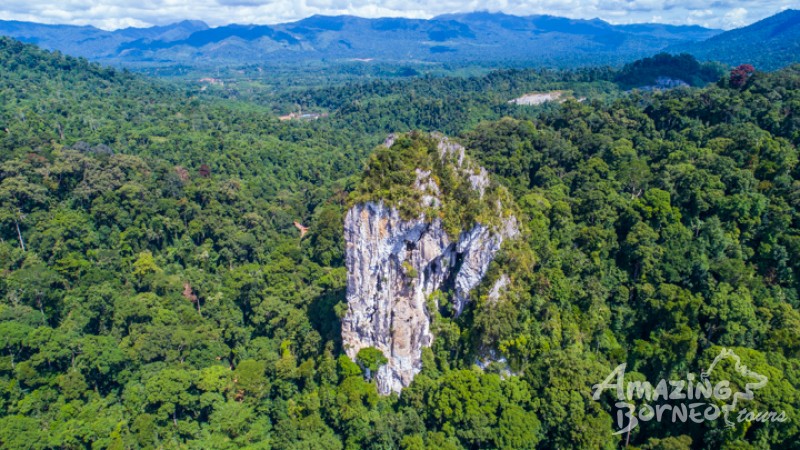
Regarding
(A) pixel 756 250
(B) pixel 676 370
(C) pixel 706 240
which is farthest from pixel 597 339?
(A) pixel 756 250

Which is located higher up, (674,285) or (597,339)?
(674,285)

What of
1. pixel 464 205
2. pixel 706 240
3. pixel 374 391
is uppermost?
pixel 464 205

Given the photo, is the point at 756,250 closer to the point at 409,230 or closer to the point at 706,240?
the point at 706,240
